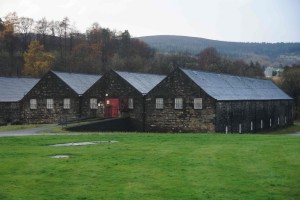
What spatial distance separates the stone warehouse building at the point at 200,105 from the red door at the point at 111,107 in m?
4.19

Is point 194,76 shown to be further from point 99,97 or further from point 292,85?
point 292,85

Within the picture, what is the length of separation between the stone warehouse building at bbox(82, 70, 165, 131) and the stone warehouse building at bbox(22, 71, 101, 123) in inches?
54.2

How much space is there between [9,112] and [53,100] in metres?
6.54

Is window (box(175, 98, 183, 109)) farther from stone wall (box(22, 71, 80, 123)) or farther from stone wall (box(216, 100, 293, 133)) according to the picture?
stone wall (box(22, 71, 80, 123))

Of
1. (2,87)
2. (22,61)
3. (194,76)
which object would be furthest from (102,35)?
(194,76)

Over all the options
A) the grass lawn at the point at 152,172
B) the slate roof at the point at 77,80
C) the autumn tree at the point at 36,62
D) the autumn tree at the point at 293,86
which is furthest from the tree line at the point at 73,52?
the grass lawn at the point at 152,172

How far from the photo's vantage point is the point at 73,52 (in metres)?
110

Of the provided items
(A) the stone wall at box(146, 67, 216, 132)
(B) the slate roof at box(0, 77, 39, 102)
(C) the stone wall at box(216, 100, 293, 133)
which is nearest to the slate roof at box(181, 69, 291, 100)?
(C) the stone wall at box(216, 100, 293, 133)

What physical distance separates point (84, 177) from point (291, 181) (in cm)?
627

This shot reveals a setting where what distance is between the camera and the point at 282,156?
60.0 ft

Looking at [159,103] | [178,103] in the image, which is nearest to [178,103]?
[178,103]

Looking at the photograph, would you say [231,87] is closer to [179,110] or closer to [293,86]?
→ [179,110]

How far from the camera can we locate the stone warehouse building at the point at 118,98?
47344mm

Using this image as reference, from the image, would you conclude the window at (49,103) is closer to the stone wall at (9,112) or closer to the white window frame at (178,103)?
the stone wall at (9,112)
